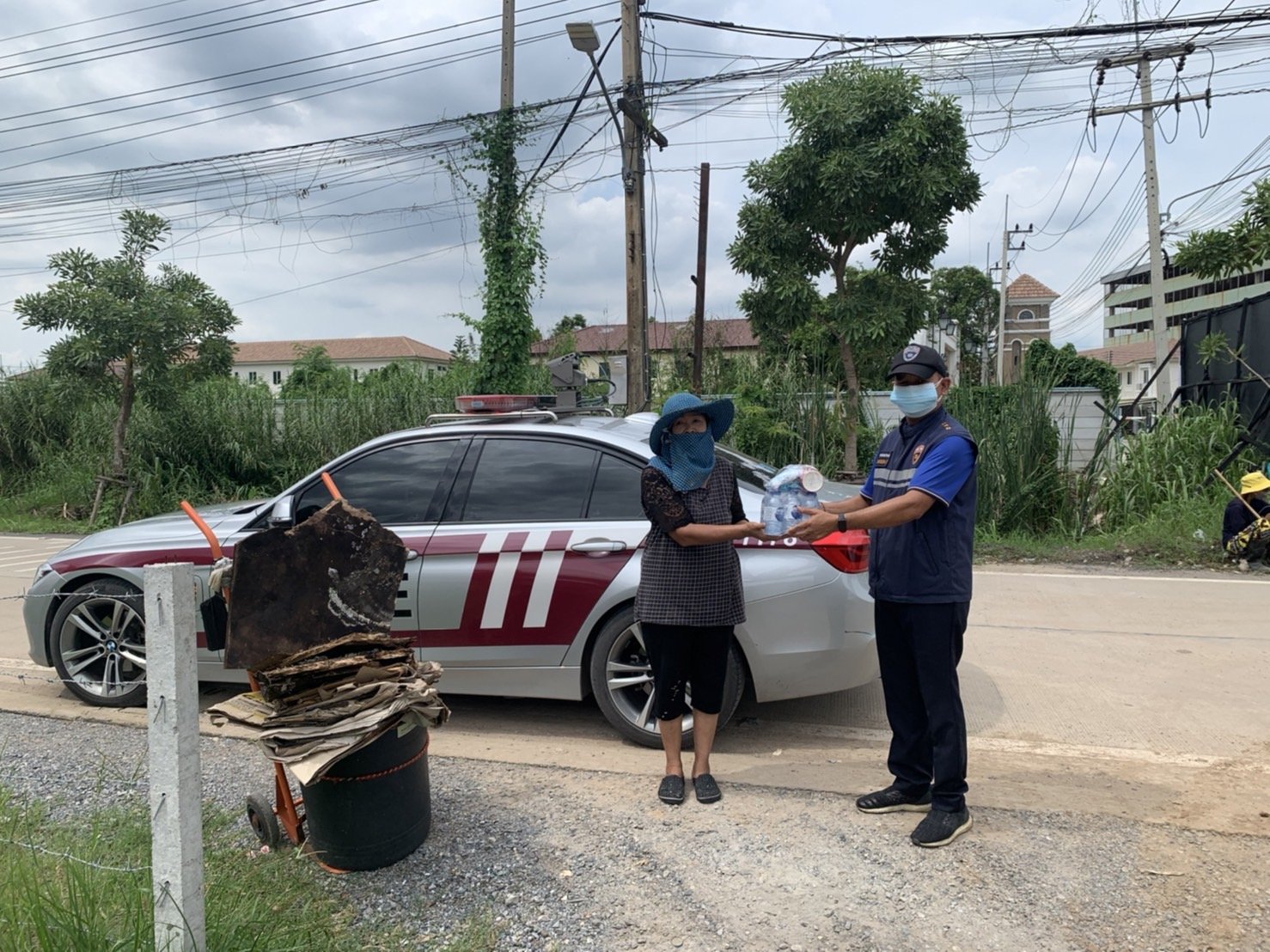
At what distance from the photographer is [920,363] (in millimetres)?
3354

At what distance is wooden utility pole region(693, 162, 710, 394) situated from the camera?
43.7 ft

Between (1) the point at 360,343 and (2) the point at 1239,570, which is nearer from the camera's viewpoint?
(2) the point at 1239,570

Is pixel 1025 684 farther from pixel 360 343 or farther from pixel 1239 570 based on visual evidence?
pixel 360 343

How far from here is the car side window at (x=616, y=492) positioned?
4.44 m

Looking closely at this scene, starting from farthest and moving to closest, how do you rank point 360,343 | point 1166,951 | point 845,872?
1. point 360,343
2. point 845,872
3. point 1166,951

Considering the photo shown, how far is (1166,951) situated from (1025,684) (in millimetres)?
2816

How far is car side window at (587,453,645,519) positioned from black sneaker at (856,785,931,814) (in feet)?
5.39

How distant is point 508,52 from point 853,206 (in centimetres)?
638

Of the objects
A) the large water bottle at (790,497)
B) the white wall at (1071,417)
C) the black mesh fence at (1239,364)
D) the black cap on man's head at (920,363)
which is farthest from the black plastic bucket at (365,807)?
the black mesh fence at (1239,364)

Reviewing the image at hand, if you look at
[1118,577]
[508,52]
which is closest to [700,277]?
[508,52]

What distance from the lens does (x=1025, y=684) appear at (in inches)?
211

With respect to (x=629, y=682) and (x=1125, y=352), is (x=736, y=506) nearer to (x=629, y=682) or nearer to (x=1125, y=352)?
(x=629, y=682)

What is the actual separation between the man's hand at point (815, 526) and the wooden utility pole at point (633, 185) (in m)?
8.73

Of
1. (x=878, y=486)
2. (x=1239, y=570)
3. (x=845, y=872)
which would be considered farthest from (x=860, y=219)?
(x=845, y=872)
